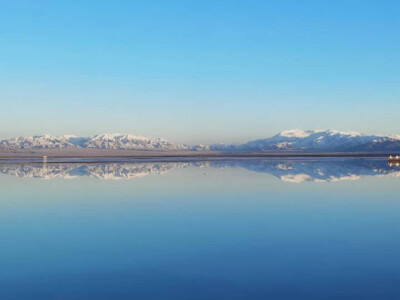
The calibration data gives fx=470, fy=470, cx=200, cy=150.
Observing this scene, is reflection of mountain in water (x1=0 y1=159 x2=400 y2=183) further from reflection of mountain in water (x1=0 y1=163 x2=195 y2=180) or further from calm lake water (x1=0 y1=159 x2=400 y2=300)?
calm lake water (x1=0 y1=159 x2=400 y2=300)

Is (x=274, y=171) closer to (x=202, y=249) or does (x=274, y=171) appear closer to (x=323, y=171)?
(x=323, y=171)

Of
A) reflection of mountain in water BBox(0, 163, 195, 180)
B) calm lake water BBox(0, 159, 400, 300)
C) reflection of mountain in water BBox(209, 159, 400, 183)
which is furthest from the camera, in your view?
reflection of mountain in water BBox(0, 163, 195, 180)

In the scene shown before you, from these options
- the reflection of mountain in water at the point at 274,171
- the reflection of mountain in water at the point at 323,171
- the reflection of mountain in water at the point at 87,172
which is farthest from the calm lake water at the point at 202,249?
the reflection of mountain in water at the point at 87,172

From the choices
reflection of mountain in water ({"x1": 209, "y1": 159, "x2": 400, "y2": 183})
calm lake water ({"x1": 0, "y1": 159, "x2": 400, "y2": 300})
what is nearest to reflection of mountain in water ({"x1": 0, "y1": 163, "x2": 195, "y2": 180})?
reflection of mountain in water ({"x1": 209, "y1": 159, "x2": 400, "y2": 183})

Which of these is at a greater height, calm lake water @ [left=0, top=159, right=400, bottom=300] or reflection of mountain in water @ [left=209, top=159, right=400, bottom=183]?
reflection of mountain in water @ [left=209, top=159, right=400, bottom=183]

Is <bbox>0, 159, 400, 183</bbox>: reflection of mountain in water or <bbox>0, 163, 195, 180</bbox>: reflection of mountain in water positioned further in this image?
<bbox>0, 163, 195, 180</bbox>: reflection of mountain in water

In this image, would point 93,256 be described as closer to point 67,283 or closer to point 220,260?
point 67,283

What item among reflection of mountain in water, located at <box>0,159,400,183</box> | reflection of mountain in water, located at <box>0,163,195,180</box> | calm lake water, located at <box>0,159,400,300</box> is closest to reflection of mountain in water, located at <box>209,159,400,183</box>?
reflection of mountain in water, located at <box>0,159,400,183</box>

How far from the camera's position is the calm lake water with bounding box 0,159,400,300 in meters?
9.30

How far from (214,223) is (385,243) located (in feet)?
19.0

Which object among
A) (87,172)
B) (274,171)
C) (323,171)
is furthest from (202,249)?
(87,172)

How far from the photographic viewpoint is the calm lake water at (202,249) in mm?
9305

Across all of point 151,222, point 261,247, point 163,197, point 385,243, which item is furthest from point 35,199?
point 385,243

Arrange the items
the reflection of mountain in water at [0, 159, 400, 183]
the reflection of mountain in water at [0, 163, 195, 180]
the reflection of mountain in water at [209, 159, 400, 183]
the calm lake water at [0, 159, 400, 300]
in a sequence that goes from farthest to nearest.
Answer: the reflection of mountain in water at [0, 163, 195, 180] < the reflection of mountain in water at [0, 159, 400, 183] < the reflection of mountain in water at [209, 159, 400, 183] < the calm lake water at [0, 159, 400, 300]
